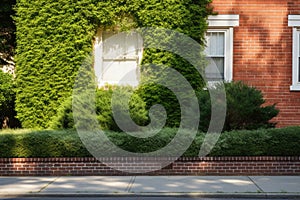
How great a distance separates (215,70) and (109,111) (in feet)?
15.2

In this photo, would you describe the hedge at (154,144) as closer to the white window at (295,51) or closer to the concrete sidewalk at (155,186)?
the concrete sidewalk at (155,186)

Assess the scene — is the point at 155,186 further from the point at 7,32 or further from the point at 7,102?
the point at 7,32

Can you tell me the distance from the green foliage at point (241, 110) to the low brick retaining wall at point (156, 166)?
1.45 m

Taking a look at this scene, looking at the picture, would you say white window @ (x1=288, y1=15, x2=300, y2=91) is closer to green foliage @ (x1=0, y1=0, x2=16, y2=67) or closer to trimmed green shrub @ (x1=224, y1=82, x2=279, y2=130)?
trimmed green shrub @ (x1=224, y1=82, x2=279, y2=130)

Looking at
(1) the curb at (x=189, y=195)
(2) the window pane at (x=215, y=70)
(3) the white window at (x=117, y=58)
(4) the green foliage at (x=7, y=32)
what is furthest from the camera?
(4) the green foliage at (x=7, y=32)

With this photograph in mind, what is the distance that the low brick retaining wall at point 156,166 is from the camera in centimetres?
1234

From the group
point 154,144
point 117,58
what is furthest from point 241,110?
point 117,58

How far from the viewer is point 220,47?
660 inches

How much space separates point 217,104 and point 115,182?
153 inches

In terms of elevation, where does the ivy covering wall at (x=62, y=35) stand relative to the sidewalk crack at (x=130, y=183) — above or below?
above

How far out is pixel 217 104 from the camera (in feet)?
44.8

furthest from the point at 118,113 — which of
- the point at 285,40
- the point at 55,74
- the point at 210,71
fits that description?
the point at 285,40

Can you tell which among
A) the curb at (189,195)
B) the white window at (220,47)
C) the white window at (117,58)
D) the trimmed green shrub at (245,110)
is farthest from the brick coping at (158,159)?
the white window at (220,47)

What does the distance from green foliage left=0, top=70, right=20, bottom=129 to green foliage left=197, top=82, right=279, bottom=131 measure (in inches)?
239
